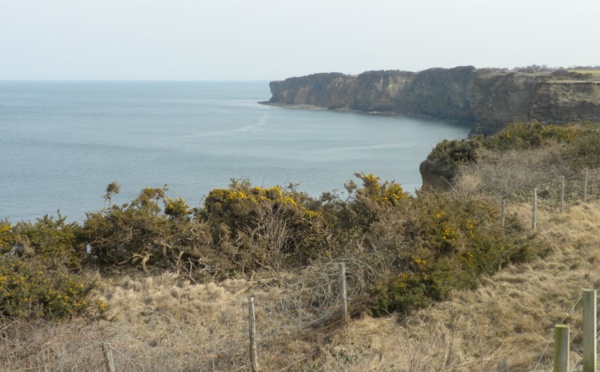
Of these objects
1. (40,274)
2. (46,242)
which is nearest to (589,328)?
(40,274)

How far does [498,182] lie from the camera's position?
20266 mm

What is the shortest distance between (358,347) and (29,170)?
154ft

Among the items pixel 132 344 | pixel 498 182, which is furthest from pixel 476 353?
pixel 498 182

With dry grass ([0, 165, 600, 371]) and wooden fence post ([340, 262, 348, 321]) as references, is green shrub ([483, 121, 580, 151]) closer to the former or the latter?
dry grass ([0, 165, 600, 371])

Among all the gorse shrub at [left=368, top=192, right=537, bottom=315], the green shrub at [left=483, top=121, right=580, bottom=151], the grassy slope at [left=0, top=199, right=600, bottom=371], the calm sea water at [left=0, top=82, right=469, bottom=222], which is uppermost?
the green shrub at [left=483, top=121, right=580, bottom=151]

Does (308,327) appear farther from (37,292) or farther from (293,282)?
(37,292)

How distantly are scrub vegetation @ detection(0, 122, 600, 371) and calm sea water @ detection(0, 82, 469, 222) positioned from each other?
18.6 metres

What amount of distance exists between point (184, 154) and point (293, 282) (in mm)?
→ 50553

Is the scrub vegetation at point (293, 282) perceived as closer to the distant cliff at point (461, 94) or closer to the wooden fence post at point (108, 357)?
the wooden fence post at point (108, 357)

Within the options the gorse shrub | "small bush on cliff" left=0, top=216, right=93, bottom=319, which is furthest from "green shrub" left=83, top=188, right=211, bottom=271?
the gorse shrub

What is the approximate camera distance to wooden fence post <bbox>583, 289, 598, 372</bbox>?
15.2 feet

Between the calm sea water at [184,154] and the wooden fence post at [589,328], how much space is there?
27082 millimetres

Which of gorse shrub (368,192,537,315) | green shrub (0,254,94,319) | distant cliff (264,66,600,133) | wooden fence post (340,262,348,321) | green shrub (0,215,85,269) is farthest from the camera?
distant cliff (264,66,600,133)

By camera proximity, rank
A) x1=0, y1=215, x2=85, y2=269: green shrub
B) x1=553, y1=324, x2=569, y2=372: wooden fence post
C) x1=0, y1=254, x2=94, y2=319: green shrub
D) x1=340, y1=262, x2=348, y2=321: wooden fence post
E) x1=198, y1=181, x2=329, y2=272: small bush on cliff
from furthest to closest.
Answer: x1=198, y1=181, x2=329, y2=272: small bush on cliff → x1=0, y1=215, x2=85, y2=269: green shrub → x1=340, y1=262, x2=348, y2=321: wooden fence post → x1=0, y1=254, x2=94, y2=319: green shrub → x1=553, y1=324, x2=569, y2=372: wooden fence post
